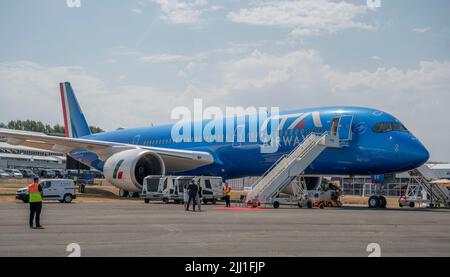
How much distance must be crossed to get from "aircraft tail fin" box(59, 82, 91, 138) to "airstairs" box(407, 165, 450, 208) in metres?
25.6

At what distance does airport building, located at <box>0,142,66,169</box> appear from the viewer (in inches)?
4299

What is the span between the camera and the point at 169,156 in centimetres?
3403

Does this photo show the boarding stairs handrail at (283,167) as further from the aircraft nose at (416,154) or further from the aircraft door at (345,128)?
the aircraft nose at (416,154)

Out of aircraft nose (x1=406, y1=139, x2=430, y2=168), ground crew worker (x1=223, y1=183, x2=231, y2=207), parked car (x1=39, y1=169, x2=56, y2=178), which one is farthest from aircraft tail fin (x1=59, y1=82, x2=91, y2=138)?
parked car (x1=39, y1=169, x2=56, y2=178)

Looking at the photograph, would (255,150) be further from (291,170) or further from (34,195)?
(34,195)

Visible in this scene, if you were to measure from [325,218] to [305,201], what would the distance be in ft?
23.2

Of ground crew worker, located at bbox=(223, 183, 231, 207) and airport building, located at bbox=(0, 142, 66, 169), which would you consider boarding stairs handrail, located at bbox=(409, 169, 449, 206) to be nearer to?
ground crew worker, located at bbox=(223, 183, 231, 207)

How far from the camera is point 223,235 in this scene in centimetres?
1407

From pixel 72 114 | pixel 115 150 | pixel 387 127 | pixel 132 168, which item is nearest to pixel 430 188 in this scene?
pixel 387 127

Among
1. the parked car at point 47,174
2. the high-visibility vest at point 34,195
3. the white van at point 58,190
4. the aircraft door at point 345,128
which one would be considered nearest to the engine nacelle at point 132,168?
the white van at point 58,190

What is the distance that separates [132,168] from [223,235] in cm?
1779
